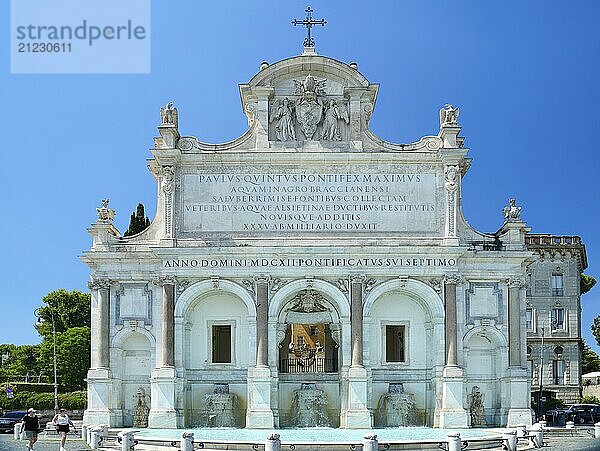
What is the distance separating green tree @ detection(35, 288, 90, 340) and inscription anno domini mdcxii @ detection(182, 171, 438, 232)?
4787 cm

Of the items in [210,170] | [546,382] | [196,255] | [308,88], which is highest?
[308,88]

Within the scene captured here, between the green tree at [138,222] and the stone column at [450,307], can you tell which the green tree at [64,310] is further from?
the stone column at [450,307]

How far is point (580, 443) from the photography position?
36.3 m

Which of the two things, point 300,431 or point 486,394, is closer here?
point 300,431

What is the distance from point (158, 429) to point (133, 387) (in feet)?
12.4

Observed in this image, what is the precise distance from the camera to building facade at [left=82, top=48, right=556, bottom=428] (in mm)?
44688

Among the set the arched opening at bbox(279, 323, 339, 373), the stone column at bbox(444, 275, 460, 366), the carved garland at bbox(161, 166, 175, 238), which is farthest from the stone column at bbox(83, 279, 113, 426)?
the stone column at bbox(444, 275, 460, 366)

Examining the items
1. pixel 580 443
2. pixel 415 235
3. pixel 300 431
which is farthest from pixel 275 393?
pixel 580 443

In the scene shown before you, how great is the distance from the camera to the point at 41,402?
63469 millimetres

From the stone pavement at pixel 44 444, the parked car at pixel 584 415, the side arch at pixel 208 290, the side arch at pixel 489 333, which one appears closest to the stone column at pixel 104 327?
the side arch at pixel 208 290

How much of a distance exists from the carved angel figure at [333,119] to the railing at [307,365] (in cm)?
1212

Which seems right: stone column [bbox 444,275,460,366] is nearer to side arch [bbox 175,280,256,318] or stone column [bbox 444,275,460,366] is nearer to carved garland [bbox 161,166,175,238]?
side arch [bbox 175,280,256,318]

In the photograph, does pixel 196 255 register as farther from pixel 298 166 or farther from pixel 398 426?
pixel 398 426

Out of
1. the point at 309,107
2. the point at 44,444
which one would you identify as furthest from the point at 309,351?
the point at 44,444
